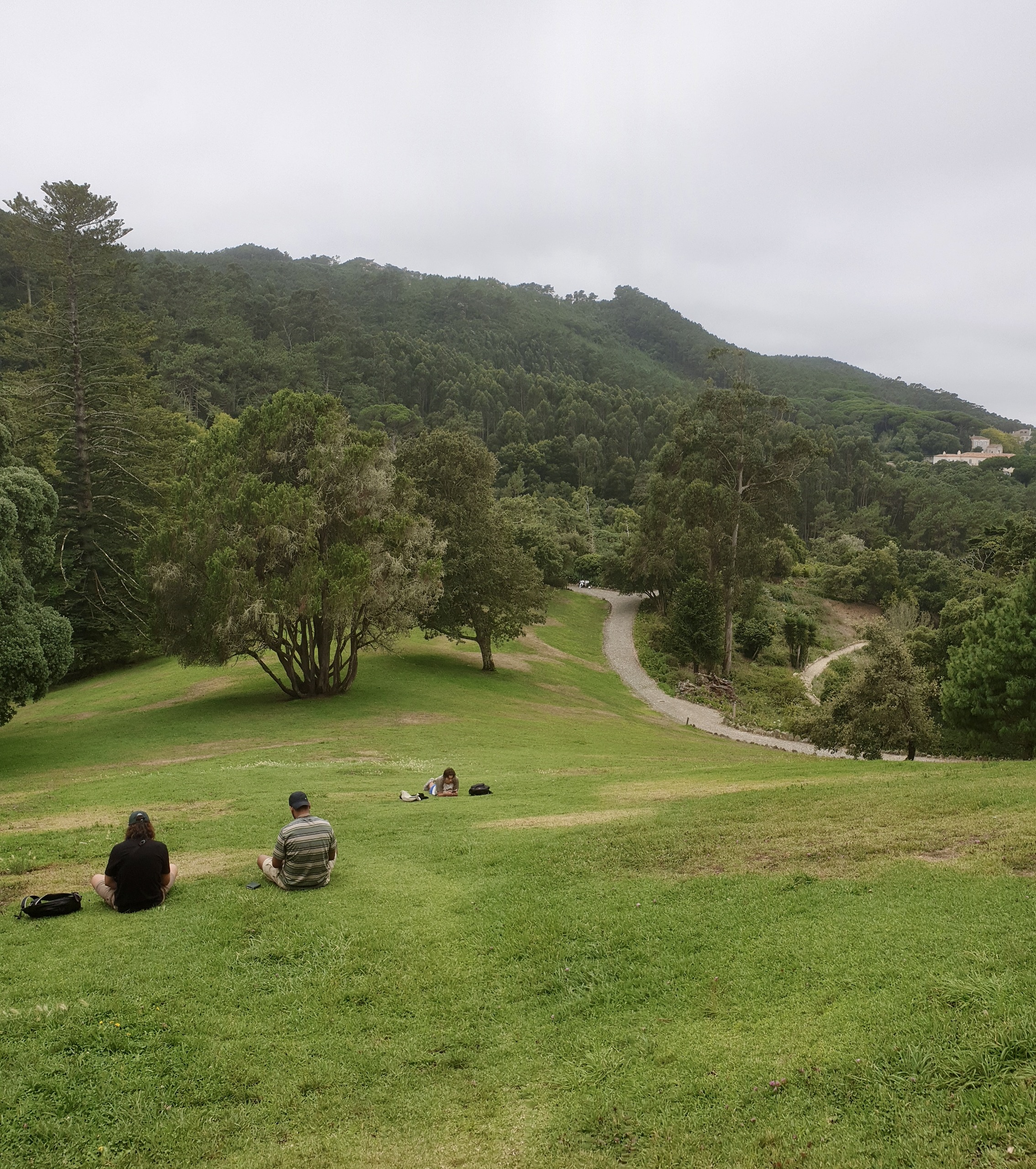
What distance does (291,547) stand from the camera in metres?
31.2

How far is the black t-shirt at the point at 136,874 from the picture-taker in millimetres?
9977

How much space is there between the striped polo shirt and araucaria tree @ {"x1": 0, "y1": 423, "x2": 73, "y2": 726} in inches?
688

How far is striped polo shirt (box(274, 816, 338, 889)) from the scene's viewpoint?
35.0 ft

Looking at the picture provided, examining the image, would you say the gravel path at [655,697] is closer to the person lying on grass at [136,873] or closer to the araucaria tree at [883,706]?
the araucaria tree at [883,706]

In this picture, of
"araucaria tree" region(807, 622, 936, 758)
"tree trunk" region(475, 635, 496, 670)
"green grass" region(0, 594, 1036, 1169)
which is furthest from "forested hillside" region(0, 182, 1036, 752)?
"green grass" region(0, 594, 1036, 1169)

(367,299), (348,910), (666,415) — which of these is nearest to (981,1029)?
(348,910)

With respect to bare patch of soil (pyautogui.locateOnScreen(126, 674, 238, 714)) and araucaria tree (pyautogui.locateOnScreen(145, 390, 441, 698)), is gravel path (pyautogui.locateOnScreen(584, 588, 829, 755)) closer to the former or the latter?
araucaria tree (pyautogui.locateOnScreen(145, 390, 441, 698))

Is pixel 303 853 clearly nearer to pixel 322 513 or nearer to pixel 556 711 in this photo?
pixel 322 513

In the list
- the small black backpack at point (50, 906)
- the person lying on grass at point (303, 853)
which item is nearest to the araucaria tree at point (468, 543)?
the person lying on grass at point (303, 853)

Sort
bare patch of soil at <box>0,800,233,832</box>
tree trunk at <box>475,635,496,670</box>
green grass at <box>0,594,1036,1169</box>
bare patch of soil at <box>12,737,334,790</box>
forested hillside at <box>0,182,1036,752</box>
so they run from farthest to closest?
tree trunk at <box>475,635,496,670</box>, forested hillside at <box>0,182,1036,752</box>, bare patch of soil at <box>12,737,334,790</box>, bare patch of soil at <box>0,800,233,832</box>, green grass at <box>0,594,1036,1169</box>

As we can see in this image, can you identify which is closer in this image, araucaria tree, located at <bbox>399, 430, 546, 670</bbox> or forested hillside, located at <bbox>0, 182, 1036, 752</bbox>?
forested hillside, located at <bbox>0, 182, 1036, 752</bbox>

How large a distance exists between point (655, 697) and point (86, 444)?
122ft

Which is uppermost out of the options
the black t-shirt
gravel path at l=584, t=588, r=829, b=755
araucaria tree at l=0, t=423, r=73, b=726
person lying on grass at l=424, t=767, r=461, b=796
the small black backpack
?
araucaria tree at l=0, t=423, r=73, b=726

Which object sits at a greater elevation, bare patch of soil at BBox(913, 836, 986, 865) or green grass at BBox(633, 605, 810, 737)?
bare patch of soil at BBox(913, 836, 986, 865)
